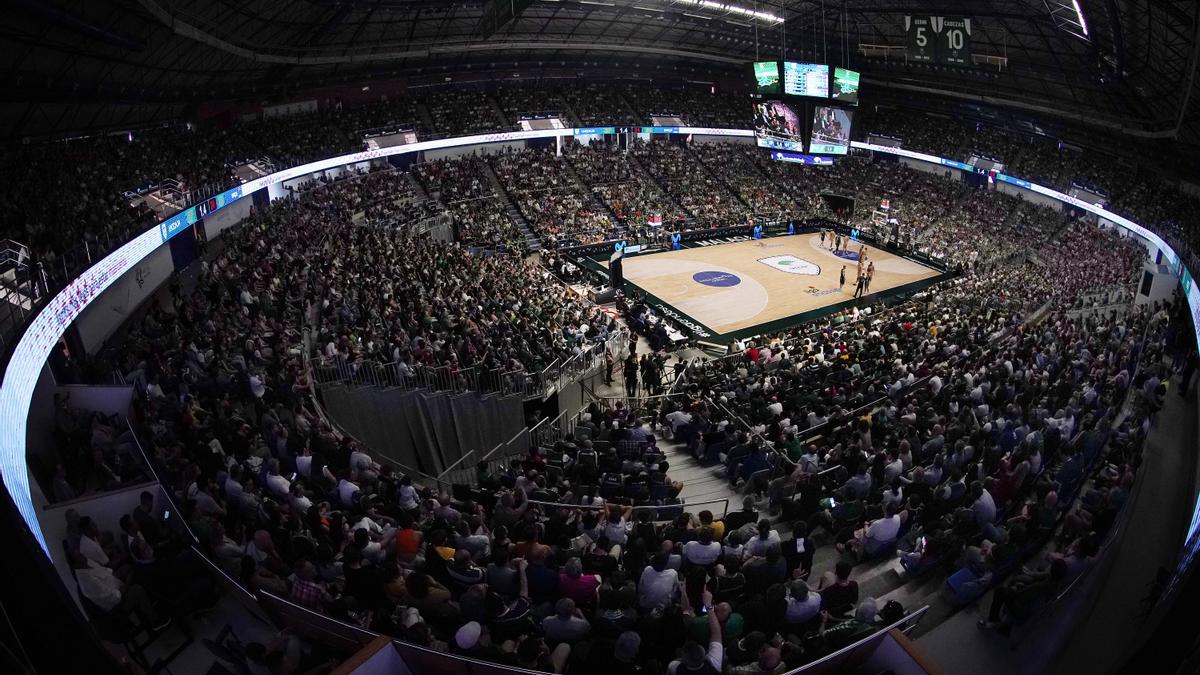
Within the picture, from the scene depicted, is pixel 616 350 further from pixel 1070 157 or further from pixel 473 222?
pixel 1070 157

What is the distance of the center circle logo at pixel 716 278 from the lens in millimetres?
34031

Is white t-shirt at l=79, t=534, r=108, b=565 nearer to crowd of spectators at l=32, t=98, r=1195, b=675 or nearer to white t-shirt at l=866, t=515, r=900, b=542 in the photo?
crowd of spectators at l=32, t=98, r=1195, b=675

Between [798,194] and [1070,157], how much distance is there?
16013 millimetres

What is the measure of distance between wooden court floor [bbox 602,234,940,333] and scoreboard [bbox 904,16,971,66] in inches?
428

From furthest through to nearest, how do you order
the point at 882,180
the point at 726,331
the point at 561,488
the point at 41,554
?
1. the point at 882,180
2. the point at 726,331
3. the point at 561,488
4. the point at 41,554

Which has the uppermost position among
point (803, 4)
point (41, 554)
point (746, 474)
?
point (803, 4)

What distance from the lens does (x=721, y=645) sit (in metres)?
6.15

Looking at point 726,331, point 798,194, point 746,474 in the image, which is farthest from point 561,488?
point 798,194

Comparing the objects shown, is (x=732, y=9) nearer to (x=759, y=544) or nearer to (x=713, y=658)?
(x=759, y=544)

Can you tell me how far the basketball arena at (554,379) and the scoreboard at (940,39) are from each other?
0.10 m

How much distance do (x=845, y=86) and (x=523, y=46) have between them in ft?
65.1

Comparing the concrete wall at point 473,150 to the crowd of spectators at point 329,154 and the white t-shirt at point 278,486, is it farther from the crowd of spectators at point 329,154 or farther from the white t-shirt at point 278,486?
the white t-shirt at point 278,486

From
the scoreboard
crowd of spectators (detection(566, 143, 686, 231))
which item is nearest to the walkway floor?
the scoreboard

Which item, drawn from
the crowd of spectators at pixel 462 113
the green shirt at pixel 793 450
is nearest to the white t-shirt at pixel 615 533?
the green shirt at pixel 793 450
